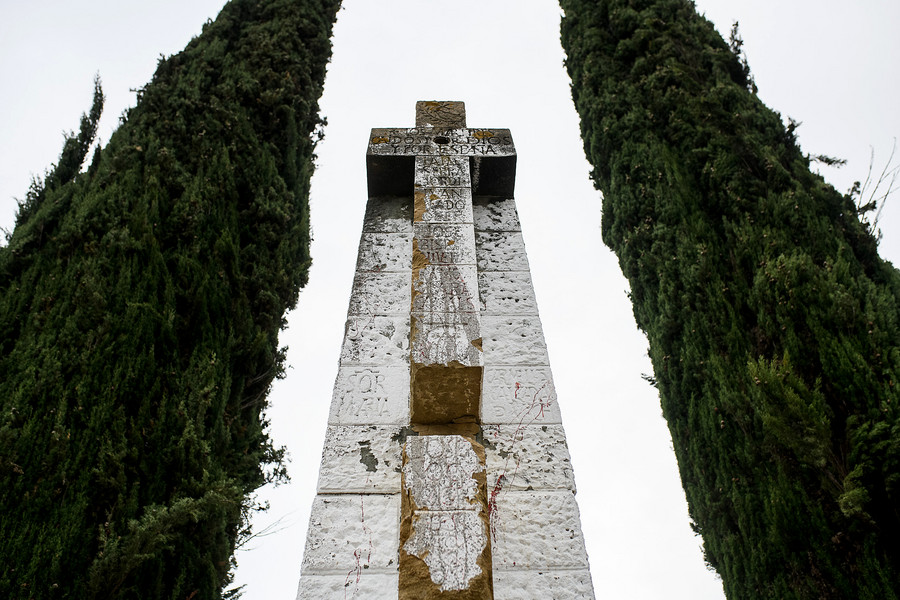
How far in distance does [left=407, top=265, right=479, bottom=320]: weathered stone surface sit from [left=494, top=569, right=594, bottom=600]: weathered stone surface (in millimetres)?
1233

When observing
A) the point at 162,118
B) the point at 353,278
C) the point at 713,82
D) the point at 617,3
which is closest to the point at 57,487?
the point at 353,278

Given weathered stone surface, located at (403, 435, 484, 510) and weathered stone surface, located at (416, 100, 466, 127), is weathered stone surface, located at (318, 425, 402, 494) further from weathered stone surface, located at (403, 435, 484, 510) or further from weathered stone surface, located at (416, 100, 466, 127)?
weathered stone surface, located at (416, 100, 466, 127)

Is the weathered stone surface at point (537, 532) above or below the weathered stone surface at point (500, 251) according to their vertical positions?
below

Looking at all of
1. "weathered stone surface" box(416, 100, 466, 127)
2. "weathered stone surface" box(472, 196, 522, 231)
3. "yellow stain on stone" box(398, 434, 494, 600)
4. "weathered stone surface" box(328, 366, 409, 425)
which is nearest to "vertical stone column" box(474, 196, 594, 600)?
"weathered stone surface" box(472, 196, 522, 231)

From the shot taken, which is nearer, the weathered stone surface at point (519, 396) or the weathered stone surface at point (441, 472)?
the weathered stone surface at point (441, 472)

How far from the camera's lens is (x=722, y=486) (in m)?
4.29

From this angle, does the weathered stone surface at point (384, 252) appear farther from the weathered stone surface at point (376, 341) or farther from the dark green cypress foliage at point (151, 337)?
the dark green cypress foliage at point (151, 337)

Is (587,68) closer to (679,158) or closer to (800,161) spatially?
(679,158)

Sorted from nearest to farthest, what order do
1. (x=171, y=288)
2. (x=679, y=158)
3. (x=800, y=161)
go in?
(x=171, y=288) < (x=800, y=161) < (x=679, y=158)

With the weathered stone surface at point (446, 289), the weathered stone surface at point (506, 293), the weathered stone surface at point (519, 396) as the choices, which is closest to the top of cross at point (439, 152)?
the weathered stone surface at point (506, 293)

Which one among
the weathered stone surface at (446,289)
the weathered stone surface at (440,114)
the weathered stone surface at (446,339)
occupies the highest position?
the weathered stone surface at (440,114)

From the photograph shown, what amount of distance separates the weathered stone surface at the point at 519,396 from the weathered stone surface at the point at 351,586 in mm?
969

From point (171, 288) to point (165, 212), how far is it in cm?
84

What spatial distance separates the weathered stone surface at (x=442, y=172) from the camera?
399cm
